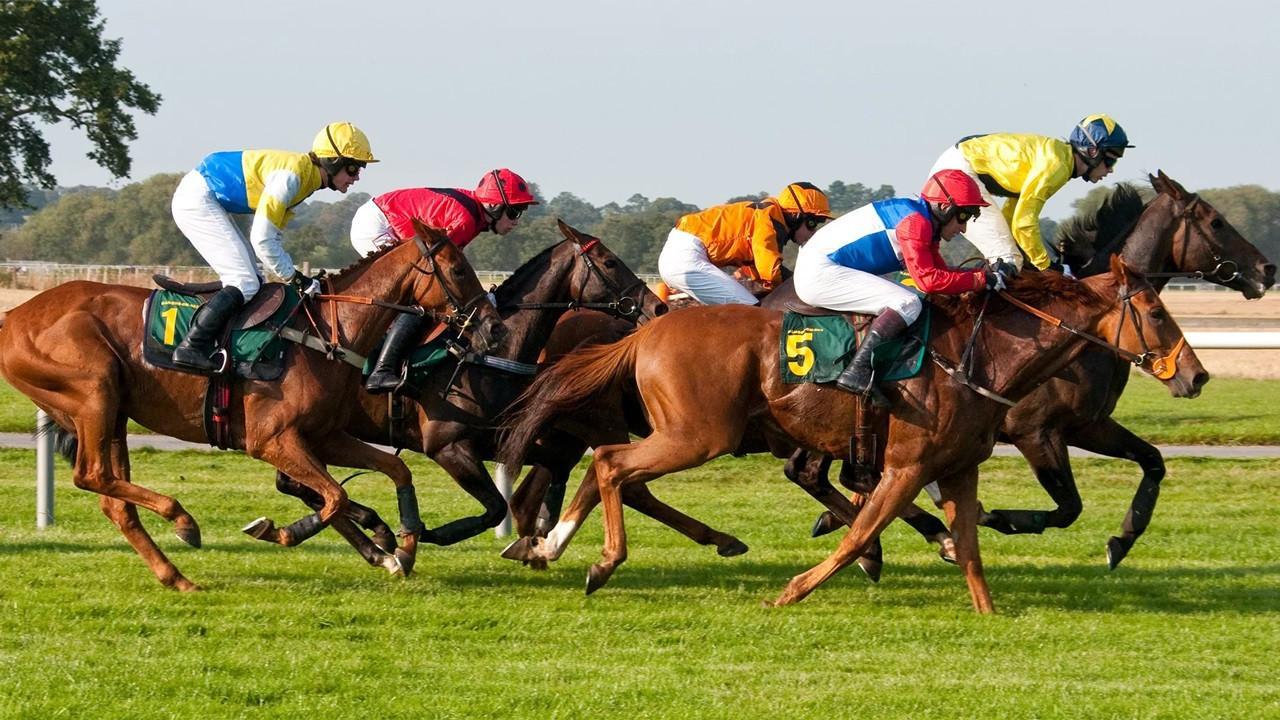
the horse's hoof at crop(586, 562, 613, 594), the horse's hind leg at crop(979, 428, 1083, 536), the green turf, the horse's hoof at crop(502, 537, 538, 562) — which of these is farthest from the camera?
the green turf

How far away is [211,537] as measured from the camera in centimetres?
895

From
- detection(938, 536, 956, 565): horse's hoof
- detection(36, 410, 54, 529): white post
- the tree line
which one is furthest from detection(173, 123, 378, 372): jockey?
the tree line

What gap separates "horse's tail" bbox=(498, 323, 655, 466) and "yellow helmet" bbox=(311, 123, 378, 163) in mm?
1394

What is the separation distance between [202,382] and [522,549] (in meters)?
1.63

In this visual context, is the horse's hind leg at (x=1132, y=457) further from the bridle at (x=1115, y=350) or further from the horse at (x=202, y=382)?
the horse at (x=202, y=382)

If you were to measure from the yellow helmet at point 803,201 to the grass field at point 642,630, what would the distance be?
1816 millimetres

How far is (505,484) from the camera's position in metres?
8.61

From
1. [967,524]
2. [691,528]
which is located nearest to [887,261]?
[967,524]

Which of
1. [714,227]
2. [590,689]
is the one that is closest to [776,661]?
[590,689]

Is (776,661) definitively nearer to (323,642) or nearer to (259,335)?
(323,642)

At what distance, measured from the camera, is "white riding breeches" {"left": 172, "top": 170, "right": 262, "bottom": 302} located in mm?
7473

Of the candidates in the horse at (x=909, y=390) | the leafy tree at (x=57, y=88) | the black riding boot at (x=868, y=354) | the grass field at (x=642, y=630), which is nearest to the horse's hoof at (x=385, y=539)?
the grass field at (x=642, y=630)

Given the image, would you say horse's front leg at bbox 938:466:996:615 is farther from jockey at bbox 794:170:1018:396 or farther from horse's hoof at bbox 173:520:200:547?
horse's hoof at bbox 173:520:200:547

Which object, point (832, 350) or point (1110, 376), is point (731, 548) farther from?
point (1110, 376)
